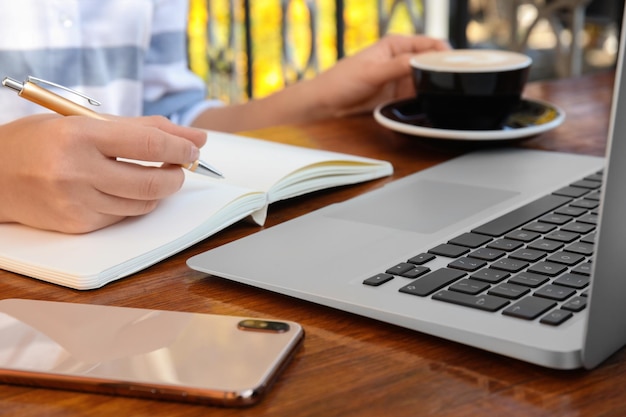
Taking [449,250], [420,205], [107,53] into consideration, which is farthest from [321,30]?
[449,250]

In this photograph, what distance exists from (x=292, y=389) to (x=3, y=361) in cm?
15

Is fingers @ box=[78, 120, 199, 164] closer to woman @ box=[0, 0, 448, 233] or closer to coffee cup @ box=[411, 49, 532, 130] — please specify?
woman @ box=[0, 0, 448, 233]

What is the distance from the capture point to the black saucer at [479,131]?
2.78 feet

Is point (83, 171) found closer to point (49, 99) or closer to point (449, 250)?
point (49, 99)


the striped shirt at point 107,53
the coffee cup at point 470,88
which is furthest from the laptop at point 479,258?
the striped shirt at point 107,53

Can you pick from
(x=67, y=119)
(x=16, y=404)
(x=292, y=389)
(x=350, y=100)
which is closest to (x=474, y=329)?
(x=292, y=389)

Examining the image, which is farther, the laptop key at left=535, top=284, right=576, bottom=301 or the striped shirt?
the striped shirt

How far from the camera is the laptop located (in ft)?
1.29

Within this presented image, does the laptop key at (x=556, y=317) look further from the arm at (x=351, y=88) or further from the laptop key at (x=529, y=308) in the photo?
the arm at (x=351, y=88)

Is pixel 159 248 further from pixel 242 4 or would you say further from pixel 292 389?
pixel 242 4

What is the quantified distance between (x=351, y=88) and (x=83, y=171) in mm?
574

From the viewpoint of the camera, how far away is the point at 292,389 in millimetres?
399

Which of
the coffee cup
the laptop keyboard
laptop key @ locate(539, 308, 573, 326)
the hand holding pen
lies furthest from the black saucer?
laptop key @ locate(539, 308, 573, 326)

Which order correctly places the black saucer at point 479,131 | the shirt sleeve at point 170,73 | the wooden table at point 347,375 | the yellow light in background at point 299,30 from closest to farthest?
the wooden table at point 347,375 → the black saucer at point 479,131 → the shirt sleeve at point 170,73 → the yellow light in background at point 299,30
